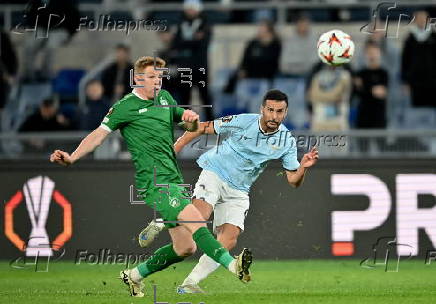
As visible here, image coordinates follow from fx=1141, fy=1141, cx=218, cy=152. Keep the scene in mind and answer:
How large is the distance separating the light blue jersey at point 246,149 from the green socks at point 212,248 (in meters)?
1.22

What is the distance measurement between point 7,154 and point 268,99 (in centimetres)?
565

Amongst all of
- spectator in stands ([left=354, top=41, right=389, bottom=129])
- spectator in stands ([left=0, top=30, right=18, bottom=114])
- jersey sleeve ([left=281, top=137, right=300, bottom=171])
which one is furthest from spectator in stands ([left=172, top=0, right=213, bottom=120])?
jersey sleeve ([left=281, top=137, right=300, bottom=171])

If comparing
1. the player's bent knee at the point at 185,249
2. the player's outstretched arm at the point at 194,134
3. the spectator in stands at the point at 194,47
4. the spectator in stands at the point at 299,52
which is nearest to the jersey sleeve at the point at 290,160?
the player's outstretched arm at the point at 194,134

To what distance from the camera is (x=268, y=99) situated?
10.5 metres

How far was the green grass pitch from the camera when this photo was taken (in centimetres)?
1030

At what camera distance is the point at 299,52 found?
17.2 metres

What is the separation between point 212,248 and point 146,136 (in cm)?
119

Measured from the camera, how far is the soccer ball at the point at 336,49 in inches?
507

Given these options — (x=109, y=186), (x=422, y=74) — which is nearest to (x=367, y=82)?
(x=422, y=74)

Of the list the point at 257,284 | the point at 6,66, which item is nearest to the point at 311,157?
the point at 257,284

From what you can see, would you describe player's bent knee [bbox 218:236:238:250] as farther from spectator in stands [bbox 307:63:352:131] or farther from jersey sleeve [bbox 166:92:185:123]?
spectator in stands [bbox 307:63:352:131]

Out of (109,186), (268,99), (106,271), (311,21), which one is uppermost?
(311,21)

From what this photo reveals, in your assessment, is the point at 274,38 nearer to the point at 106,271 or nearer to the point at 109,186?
the point at 109,186

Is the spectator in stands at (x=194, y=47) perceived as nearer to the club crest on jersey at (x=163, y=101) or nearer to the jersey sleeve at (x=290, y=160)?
the jersey sleeve at (x=290, y=160)
